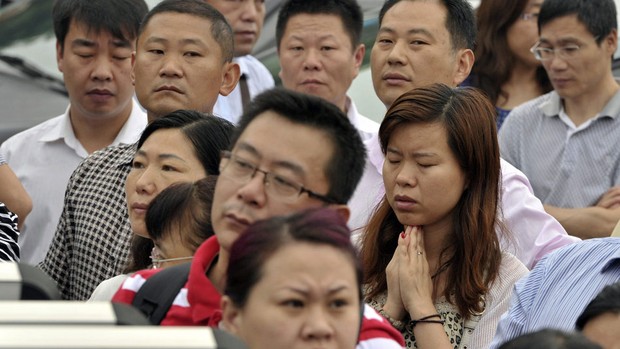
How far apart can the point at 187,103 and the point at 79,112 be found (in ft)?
3.63

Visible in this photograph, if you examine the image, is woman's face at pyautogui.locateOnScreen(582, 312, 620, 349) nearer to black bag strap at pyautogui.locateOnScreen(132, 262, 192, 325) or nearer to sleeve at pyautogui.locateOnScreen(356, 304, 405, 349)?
sleeve at pyautogui.locateOnScreen(356, 304, 405, 349)

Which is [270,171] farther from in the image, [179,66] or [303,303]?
[179,66]

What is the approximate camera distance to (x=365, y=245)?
4805 mm

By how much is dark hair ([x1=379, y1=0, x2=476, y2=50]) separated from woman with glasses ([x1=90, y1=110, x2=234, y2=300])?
162 cm

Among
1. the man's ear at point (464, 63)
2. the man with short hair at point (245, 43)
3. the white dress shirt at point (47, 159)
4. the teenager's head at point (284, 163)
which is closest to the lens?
the teenager's head at point (284, 163)

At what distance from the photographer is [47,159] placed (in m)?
6.63

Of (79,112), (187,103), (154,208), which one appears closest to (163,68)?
(187,103)

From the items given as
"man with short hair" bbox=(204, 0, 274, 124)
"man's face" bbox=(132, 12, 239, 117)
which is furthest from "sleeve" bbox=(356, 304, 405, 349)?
"man with short hair" bbox=(204, 0, 274, 124)

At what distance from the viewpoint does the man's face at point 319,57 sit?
6.62 meters

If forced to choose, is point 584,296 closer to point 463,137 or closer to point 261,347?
point 463,137

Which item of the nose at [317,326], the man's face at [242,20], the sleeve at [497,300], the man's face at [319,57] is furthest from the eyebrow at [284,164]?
the man's face at [242,20]

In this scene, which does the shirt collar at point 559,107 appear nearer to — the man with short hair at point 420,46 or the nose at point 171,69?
the man with short hair at point 420,46

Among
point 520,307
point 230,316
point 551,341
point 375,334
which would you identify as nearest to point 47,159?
point 520,307

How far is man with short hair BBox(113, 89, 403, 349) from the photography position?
336 cm
